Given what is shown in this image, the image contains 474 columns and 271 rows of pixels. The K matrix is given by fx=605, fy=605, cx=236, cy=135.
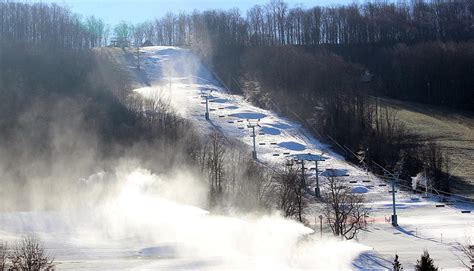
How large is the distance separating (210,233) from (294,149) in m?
36.7

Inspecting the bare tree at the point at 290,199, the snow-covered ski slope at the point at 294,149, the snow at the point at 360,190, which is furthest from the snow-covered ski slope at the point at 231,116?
the bare tree at the point at 290,199

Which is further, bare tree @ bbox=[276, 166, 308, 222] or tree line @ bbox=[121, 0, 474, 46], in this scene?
tree line @ bbox=[121, 0, 474, 46]

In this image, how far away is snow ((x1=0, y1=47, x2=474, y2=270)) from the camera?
36.7m

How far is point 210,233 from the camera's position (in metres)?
42.1

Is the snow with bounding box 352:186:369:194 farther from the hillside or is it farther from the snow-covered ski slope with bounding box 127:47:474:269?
the hillside

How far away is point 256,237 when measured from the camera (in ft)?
133

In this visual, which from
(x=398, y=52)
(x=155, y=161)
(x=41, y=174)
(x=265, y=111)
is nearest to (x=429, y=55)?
(x=398, y=52)

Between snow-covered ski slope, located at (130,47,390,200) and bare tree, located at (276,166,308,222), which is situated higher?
snow-covered ski slope, located at (130,47,390,200)

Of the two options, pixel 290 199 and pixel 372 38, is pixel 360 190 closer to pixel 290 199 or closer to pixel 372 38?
pixel 290 199

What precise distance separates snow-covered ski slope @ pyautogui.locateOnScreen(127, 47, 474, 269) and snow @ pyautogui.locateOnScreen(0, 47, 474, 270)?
14cm

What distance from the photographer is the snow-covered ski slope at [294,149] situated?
42.7 meters

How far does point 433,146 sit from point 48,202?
148ft

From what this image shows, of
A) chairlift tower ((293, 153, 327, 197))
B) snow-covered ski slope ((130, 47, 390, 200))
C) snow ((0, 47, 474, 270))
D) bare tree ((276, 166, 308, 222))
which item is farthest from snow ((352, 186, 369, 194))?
bare tree ((276, 166, 308, 222))

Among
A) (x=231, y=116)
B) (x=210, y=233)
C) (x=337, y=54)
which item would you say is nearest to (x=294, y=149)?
(x=231, y=116)
